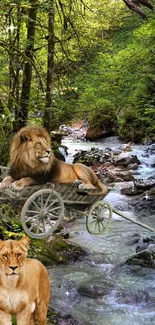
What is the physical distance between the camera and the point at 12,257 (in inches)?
106

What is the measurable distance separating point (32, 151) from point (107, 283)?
20.4 feet

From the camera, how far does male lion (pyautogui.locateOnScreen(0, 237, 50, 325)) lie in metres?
2.70

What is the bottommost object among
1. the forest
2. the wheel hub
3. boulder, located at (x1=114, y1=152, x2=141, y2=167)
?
boulder, located at (x1=114, y1=152, x2=141, y2=167)

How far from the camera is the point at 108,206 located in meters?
4.41

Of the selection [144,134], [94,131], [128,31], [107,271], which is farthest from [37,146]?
[94,131]

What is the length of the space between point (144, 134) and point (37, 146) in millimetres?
22506

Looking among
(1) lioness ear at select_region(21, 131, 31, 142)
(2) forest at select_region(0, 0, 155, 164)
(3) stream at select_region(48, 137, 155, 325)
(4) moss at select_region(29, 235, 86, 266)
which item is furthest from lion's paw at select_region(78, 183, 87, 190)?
(4) moss at select_region(29, 235, 86, 266)

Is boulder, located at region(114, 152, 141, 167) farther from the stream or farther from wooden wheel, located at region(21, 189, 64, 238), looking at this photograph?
wooden wheel, located at region(21, 189, 64, 238)

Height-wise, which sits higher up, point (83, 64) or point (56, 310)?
point (83, 64)

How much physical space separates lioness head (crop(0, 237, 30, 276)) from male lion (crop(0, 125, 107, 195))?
1.00 meters

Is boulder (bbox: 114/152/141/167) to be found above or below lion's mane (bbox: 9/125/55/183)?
below

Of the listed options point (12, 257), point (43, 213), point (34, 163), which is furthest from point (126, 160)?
point (12, 257)

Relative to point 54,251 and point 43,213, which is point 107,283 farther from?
point 43,213

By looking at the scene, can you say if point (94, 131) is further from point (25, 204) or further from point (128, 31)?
point (25, 204)
